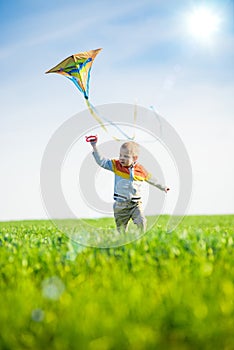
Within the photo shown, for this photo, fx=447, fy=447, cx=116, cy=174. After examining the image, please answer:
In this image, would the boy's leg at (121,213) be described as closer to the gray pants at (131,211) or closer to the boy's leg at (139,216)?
the gray pants at (131,211)

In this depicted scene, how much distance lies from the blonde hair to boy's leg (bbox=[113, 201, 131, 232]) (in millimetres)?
1163

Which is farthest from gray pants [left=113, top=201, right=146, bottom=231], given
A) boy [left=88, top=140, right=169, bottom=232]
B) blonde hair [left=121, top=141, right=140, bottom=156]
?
blonde hair [left=121, top=141, right=140, bottom=156]

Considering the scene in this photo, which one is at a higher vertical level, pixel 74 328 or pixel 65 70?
pixel 65 70

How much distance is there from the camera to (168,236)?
289 inches

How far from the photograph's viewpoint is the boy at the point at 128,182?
9867 mm

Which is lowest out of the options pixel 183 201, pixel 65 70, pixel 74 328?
pixel 74 328

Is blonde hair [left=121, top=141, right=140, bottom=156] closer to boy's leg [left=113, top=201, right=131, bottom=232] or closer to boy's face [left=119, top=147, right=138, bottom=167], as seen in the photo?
boy's face [left=119, top=147, right=138, bottom=167]

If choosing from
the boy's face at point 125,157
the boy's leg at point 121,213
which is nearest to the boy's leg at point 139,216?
the boy's leg at point 121,213

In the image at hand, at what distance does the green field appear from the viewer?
361cm

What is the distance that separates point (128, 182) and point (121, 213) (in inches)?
30.5

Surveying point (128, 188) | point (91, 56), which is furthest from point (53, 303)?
point (91, 56)

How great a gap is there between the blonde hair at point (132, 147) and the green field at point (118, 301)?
12.4 ft

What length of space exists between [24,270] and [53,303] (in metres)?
1.42

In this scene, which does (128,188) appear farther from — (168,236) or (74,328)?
(74,328)
